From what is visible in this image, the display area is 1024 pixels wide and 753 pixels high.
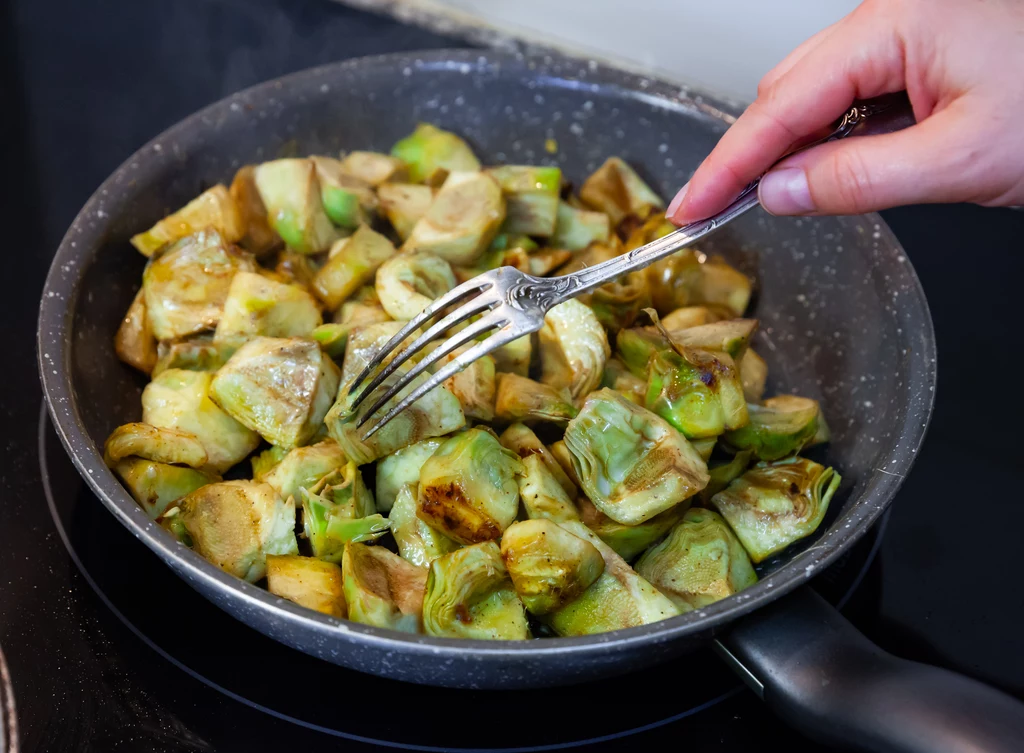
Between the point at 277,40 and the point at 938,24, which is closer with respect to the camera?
the point at 938,24

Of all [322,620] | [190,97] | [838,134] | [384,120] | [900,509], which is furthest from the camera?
[190,97]

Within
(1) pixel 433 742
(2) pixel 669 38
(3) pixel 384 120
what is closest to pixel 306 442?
(1) pixel 433 742

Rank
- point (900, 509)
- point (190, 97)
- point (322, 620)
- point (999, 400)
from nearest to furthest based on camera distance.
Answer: point (322, 620), point (900, 509), point (999, 400), point (190, 97)

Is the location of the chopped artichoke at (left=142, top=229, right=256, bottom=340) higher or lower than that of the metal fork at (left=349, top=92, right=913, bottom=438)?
lower

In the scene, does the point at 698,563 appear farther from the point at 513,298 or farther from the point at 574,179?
the point at 574,179

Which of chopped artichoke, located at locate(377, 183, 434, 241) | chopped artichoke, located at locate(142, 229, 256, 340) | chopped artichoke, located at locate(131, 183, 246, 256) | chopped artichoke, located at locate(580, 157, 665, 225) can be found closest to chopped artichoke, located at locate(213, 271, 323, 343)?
chopped artichoke, located at locate(142, 229, 256, 340)

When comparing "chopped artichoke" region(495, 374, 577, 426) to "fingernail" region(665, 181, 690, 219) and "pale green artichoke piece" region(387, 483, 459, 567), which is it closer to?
"pale green artichoke piece" region(387, 483, 459, 567)

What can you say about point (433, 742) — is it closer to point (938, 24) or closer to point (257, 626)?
point (257, 626)

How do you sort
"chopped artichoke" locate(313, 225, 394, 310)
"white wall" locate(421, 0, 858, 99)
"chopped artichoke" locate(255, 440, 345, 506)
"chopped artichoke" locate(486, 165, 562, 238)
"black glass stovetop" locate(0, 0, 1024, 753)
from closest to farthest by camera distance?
"black glass stovetop" locate(0, 0, 1024, 753) → "chopped artichoke" locate(255, 440, 345, 506) → "chopped artichoke" locate(313, 225, 394, 310) → "chopped artichoke" locate(486, 165, 562, 238) → "white wall" locate(421, 0, 858, 99)

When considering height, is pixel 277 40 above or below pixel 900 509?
above
